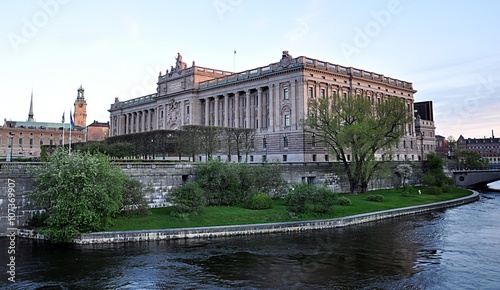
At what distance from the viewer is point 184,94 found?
3716 inches

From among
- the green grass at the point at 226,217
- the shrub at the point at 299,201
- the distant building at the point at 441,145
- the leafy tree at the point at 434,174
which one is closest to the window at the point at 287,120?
the leafy tree at the point at 434,174

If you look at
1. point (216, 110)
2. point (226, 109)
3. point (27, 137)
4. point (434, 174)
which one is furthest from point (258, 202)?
point (27, 137)

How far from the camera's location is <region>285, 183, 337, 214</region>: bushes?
38.0m

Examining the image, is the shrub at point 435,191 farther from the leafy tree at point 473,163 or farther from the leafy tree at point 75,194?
the leafy tree at point 473,163

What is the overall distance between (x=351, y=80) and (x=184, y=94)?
3959cm

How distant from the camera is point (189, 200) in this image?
35844 mm

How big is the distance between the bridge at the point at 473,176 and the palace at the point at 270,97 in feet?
39.7

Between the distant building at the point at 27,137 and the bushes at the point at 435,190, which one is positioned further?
the distant building at the point at 27,137

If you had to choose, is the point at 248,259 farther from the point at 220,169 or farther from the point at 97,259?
the point at 220,169

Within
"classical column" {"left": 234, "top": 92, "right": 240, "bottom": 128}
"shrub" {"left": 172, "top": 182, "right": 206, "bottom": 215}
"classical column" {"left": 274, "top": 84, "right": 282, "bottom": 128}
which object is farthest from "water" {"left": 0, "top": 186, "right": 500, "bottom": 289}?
"classical column" {"left": 234, "top": 92, "right": 240, "bottom": 128}

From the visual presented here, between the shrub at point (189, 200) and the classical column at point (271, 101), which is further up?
the classical column at point (271, 101)

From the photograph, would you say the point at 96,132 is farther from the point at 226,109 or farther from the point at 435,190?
the point at 435,190

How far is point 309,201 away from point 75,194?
822 inches

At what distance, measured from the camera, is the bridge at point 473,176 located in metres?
85.4
